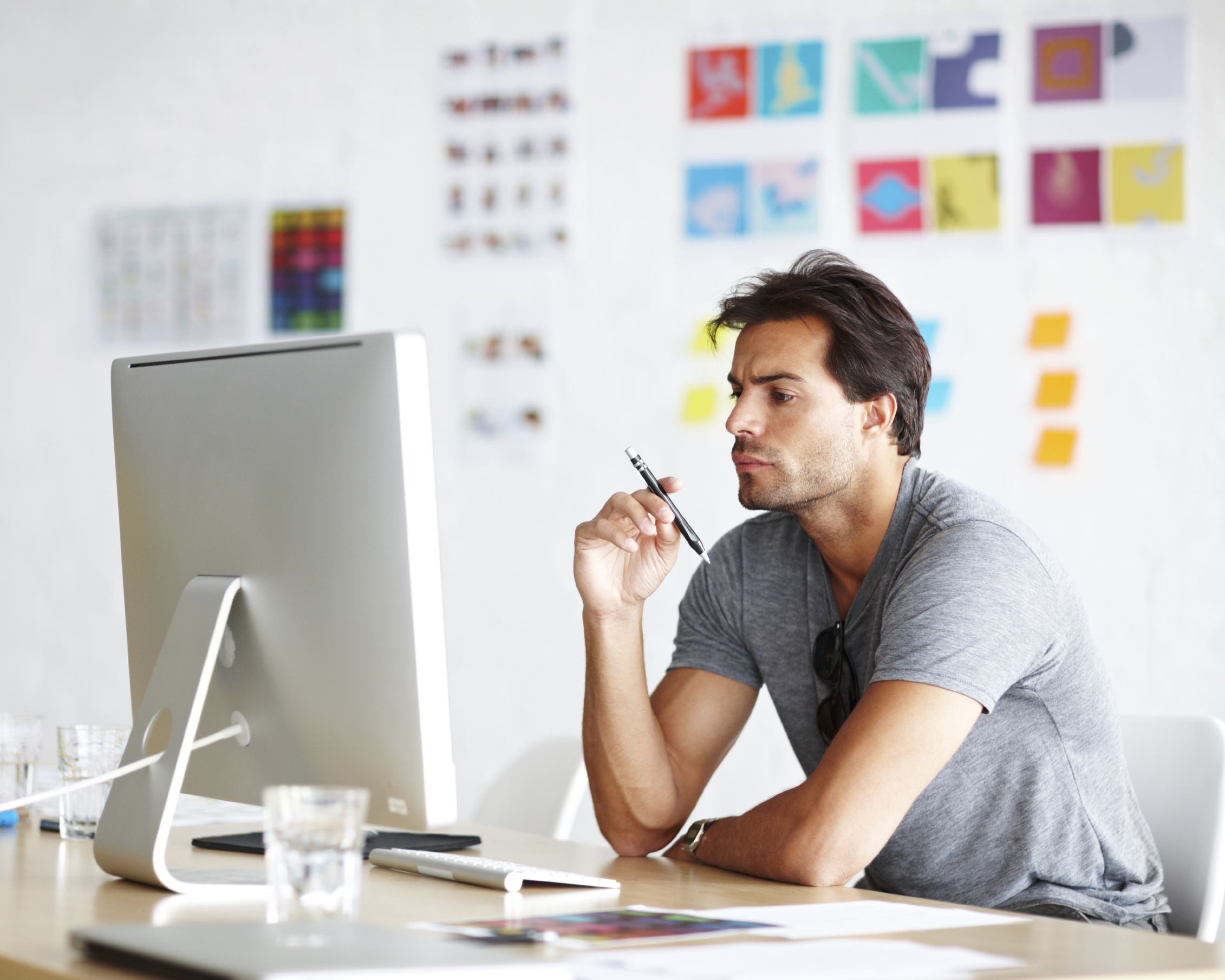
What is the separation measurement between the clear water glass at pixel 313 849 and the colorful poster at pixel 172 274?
274 centimetres

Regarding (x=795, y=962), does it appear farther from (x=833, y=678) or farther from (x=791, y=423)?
(x=791, y=423)

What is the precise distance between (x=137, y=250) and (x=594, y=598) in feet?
7.70

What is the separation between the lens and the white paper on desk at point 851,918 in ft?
3.52

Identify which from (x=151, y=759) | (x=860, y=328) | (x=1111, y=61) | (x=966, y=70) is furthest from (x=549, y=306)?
(x=151, y=759)

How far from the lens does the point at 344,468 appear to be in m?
1.10

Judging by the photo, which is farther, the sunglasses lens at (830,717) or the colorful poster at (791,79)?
the colorful poster at (791,79)

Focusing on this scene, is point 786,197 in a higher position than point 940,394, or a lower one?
higher

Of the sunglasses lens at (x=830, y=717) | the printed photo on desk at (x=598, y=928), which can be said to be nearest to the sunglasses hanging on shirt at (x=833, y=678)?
the sunglasses lens at (x=830, y=717)

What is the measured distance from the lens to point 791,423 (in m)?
1.87

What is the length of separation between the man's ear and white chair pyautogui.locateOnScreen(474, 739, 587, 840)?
673 millimetres

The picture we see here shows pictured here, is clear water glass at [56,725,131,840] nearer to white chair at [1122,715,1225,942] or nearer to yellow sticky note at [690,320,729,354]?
white chair at [1122,715,1225,942]

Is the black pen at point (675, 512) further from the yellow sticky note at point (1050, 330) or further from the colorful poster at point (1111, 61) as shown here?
the colorful poster at point (1111, 61)

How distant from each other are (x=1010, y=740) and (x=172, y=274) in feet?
8.74

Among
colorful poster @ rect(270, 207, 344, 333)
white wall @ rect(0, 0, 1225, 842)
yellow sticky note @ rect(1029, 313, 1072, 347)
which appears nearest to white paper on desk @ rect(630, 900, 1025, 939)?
white wall @ rect(0, 0, 1225, 842)
